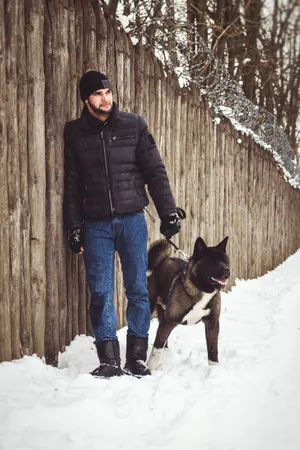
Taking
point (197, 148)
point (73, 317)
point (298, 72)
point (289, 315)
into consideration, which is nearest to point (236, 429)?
point (73, 317)

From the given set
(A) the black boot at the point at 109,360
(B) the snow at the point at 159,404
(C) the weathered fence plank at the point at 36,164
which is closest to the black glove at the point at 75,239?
(C) the weathered fence plank at the point at 36,164

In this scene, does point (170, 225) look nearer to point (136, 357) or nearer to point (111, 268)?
point (111, 268)

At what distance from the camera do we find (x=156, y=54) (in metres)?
5.78

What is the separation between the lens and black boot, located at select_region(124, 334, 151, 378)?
369 centimetres

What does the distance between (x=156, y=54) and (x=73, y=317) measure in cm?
322

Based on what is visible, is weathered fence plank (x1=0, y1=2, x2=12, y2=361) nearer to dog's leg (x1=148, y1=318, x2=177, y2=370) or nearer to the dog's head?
dog's leg (x1=148, y1=318, x2=177, y2=370)

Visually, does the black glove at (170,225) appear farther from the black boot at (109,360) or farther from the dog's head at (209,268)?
the black boot at (109,360)

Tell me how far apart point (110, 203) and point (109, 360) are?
1.12 meters

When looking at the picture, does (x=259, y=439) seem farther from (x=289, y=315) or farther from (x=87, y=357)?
(x=289, y=315)

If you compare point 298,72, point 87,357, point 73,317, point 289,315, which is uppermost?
point 298,72

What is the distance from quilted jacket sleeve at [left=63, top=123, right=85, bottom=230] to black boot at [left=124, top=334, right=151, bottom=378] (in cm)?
96

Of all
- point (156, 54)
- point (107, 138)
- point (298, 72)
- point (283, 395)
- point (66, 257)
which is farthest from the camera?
point (298, 72)

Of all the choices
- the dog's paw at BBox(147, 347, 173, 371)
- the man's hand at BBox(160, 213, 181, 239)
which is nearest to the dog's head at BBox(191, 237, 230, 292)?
the man's hand at BBox(160, 213, 181, 239)

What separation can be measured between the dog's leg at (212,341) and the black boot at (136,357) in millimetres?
517
